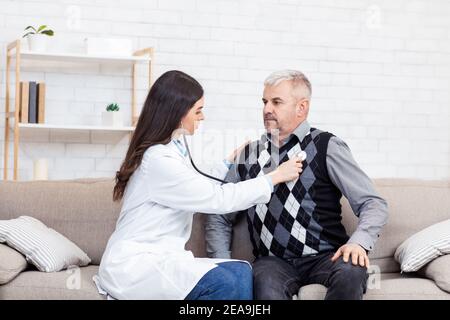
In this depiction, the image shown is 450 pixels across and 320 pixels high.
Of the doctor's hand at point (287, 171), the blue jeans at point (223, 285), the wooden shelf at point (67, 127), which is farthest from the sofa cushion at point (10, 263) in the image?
the wooden shelf at point (67, 127)

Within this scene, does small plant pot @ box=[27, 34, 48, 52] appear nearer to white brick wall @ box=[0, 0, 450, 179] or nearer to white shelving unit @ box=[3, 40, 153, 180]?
white shelving unit @ box=[3, 40, 153, 180]

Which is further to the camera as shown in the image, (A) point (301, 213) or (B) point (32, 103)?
(B) point (32, 103)

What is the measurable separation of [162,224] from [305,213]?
1.88 ft

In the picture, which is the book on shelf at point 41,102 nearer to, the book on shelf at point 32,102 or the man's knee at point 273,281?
the book on shelf at point 32,102

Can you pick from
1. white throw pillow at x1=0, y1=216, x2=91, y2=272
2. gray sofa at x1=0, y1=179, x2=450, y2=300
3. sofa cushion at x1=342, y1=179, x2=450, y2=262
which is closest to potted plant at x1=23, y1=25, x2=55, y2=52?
gray sofa at x1=0, y1=179, x2=450, y2=300

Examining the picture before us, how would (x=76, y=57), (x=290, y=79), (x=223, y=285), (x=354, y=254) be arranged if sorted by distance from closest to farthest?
(x=223, y=285)
(x=354, y=254)
(x=290, y=79)
(x=76, y=57)

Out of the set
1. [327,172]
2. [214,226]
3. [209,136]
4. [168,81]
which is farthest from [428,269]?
[209,136]

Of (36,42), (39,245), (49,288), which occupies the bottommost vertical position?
(49,288)

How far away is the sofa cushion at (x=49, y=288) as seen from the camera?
268 centimetres

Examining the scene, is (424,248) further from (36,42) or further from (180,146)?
(36,42)

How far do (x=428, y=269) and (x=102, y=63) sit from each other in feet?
9.68

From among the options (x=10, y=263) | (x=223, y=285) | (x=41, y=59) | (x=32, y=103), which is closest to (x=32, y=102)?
(x=32, y=103)

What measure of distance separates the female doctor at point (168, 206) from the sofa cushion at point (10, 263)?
0.97 feet

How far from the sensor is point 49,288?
8.92 feet
